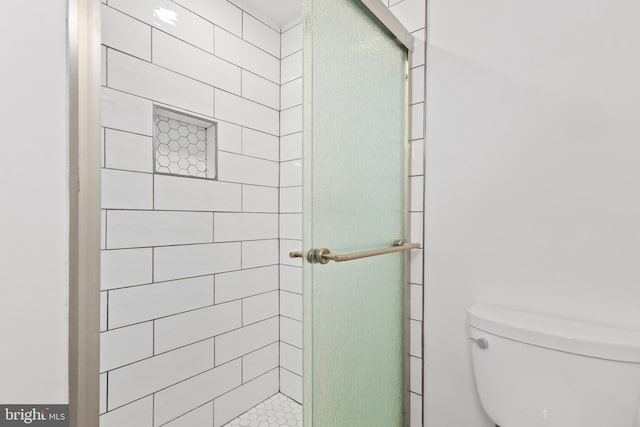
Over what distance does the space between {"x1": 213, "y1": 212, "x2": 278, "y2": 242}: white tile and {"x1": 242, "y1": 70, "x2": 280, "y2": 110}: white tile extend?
0.64 m

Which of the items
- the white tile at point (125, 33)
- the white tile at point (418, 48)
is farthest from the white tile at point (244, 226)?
the white tile at point (418, 48)

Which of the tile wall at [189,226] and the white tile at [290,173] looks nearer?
the tile wall at [189,226]

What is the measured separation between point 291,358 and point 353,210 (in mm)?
1262

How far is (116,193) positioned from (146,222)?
0.51 ft

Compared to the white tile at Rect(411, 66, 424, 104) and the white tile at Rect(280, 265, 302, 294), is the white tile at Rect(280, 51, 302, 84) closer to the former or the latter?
the white tile at Rect(411, 66, 424, 104)

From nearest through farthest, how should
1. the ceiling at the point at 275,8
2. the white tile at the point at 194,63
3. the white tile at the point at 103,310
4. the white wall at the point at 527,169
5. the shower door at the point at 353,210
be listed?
the shower door at the point at 353,210 < the white wall at the point at 527,169 < the white tile at the point at 103,310 < the white tile at the point at 194,63 < the ceiling at the point at 275,8

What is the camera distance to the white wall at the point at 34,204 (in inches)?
28.3

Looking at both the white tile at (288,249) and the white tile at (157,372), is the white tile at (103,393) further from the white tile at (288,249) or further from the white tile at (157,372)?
the white tile at (288,249)

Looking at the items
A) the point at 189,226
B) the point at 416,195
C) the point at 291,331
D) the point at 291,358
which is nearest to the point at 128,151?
the point at 189,226

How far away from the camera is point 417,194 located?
45.7 inches

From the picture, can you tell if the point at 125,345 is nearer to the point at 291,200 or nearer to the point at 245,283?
the point at 245,283

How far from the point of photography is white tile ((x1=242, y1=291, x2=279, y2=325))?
1.64 m

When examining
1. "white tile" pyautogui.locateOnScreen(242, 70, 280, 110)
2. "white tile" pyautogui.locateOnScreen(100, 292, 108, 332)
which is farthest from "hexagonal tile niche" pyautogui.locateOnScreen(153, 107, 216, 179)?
"white tile" pyautogui.locateOnScreen(100, 292, 108, 332)

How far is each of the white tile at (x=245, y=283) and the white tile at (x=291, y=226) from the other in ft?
0.69
